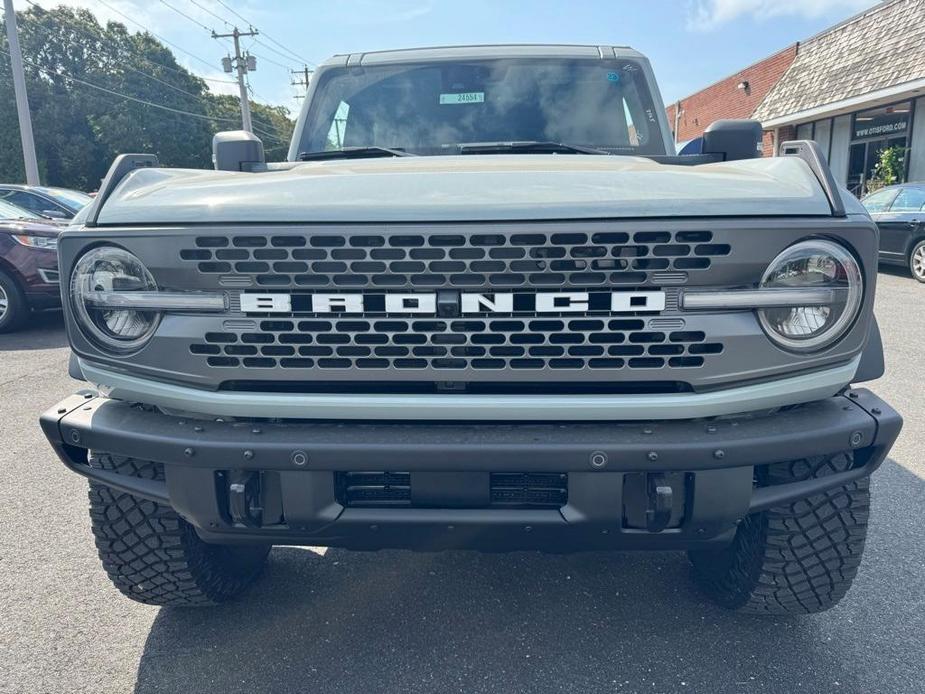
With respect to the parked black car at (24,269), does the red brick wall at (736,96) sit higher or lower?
higher

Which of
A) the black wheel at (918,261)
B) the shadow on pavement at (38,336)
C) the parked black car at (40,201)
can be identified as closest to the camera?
the shadow on pavement at (38,336)

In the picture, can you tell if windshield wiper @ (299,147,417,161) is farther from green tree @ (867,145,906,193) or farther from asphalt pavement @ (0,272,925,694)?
green tree @ (867,145,906,193)

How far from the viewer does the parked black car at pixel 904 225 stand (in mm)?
10312

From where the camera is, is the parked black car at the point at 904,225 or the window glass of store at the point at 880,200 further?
the window glass of store at the point at 880,200

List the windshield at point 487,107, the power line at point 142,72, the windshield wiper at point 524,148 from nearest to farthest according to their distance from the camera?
the windshield wiper at point 524,148
the windshield at point 487,107
the power line at point 142,72

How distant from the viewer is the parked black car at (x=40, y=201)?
898 cm

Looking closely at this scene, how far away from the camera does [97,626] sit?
2.49m

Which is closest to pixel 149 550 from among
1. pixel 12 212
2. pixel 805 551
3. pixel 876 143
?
pixel 805 551

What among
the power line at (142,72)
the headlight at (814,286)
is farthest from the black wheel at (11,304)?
the power line at (142,72)

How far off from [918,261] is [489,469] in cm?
1098

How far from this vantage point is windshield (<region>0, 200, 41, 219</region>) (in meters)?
8.01

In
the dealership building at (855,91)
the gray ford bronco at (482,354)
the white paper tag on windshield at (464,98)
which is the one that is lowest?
the gray ford bronco at (482,354)

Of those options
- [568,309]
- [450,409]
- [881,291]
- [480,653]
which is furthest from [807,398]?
[881,291]

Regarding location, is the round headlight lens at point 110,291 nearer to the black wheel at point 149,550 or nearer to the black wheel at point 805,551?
the black wheel at point 149,550
